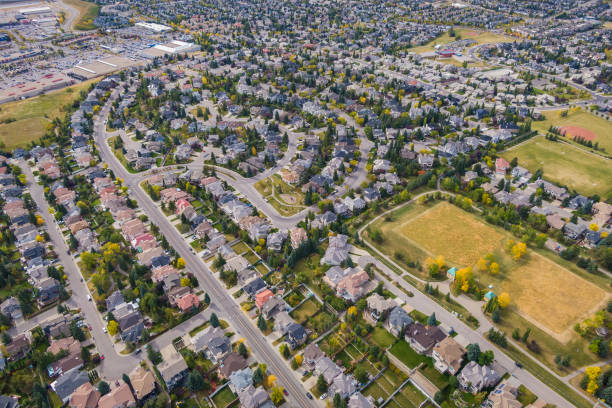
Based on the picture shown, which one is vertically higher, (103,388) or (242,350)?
(242,350)

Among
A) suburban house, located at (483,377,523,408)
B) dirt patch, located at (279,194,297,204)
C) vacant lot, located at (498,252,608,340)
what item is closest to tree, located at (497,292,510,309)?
vacant lot, located at (498,252,608,340)

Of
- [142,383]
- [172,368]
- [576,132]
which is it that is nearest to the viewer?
[142,383]

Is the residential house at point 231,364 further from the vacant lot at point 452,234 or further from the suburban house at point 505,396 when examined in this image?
the vacant lot at point 452,234

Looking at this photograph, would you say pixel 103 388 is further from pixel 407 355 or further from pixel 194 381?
pixel 407 355

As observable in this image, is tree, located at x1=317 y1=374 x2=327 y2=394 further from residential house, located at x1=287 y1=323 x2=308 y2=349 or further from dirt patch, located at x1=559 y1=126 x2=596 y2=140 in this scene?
dirt patch, located at x1=559 y1=126 x2=596 y2=140

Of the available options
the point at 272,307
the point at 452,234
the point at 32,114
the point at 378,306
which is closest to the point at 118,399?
the point at 272,307

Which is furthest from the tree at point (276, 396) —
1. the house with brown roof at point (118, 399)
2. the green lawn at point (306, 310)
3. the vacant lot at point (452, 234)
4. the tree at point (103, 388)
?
the vacant lot at point (452, 234)

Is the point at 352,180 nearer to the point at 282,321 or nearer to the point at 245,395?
the point at 282,321

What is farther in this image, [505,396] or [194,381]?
[194,381]
